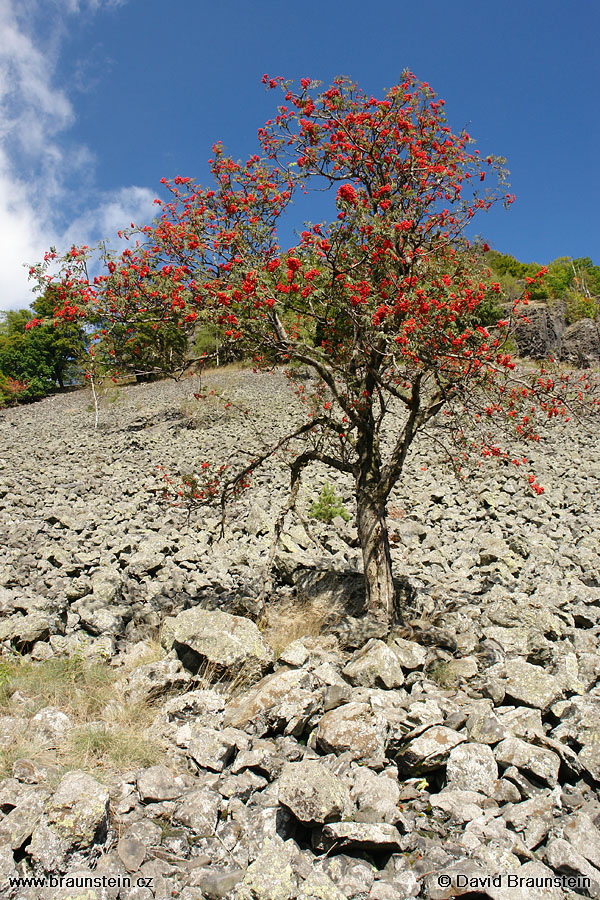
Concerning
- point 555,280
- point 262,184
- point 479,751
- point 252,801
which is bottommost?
point 252,801

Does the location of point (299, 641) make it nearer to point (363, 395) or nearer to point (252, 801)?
point (252, 801)

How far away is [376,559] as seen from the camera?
22.4 feet

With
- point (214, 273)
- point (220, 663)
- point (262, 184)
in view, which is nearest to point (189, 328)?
point (214, 273)

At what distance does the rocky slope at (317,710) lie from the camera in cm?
319

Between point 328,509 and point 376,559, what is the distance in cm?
375

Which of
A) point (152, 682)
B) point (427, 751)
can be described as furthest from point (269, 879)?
point (152, 682)

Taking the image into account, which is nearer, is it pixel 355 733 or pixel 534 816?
pixel 534 816

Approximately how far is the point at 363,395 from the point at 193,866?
5172 millimetres

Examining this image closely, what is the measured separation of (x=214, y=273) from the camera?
6574mm

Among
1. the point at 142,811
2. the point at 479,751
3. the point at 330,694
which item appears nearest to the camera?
the point at 142,811

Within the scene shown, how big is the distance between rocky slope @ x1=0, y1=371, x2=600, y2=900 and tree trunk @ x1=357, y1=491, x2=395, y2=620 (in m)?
0.36

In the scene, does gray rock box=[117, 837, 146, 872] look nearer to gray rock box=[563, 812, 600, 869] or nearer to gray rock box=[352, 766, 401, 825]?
gray rock box=[352, 766, 401, 825]

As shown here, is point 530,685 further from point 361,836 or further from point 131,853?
point 131,853

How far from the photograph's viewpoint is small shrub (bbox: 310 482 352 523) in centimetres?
1050
